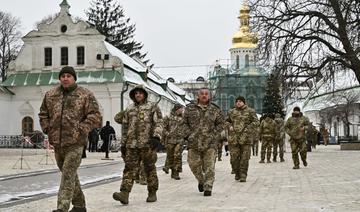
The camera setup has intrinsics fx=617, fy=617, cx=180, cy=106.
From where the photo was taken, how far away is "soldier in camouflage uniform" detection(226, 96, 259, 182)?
14.0 meters

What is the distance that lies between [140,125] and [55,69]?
4017 centimetres

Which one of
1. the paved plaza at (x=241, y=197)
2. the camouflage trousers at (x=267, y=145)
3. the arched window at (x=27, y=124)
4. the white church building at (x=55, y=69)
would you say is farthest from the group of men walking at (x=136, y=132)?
the arched window at (x=27, y=124)

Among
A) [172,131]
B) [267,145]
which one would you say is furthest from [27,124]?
[172,131]

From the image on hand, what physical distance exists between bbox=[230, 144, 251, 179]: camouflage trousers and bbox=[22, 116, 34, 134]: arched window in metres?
36.7

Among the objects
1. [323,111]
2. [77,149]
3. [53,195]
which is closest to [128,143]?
[77,149]

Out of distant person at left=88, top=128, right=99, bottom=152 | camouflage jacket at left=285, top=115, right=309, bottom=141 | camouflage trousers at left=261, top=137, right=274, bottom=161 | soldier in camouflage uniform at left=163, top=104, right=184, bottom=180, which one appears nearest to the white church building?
distant person at left=88, top=128, right=99, bottom=152

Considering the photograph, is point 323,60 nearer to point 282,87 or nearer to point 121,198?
point 282,87

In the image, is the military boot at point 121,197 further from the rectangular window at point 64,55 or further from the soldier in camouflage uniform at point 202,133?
the rectangular window at point 64,55

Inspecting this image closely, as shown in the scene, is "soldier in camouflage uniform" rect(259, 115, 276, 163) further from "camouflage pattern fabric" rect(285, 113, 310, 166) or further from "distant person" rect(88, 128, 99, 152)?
"distant person" rect(88, 128, 99, 152)

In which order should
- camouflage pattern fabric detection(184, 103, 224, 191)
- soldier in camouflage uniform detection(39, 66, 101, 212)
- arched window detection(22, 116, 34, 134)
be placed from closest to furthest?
soldier in camouflage uniform detection(39, 66, 101, 212) < camouflage pattern fabric detection(184, 103, 224, 191) < arched window detection(22, 116, 34, 134)

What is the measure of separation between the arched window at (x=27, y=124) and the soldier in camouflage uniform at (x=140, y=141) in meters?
40.4

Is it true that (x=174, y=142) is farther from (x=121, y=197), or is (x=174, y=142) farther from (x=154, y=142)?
(x=121, y=197)

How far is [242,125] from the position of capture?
1438 cm

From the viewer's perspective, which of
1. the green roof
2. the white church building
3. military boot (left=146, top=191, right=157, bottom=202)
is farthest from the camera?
the white church building
